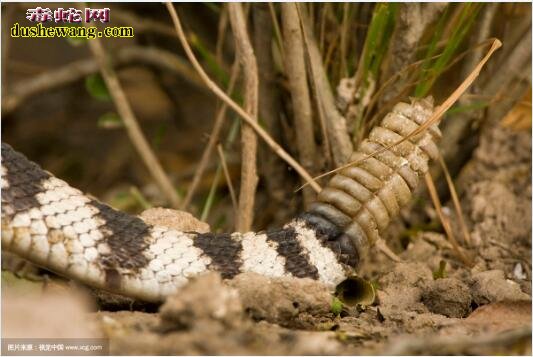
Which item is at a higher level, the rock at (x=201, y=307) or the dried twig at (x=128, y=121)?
the dried twig at (x=128, y=121)

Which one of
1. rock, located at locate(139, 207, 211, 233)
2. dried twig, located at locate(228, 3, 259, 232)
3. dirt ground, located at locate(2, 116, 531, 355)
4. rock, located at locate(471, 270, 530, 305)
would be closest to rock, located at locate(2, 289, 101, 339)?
dirt ground, located at locate(2, 116, 531, 355)

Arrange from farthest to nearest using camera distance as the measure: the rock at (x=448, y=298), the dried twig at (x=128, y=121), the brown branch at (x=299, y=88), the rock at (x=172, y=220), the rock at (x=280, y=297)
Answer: the dried twig at (x=128, y=121) → the brown branch at (x=299, y=88) → the rock at (x=172, y=220) → the rock at (x=448, y=298) → the rock at (x=280, y=297)

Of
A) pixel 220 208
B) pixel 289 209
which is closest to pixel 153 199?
pixel 220 208

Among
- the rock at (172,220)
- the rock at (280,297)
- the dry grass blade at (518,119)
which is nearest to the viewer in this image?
the rock at (280,297)

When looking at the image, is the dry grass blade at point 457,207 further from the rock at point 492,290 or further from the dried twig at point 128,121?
the dried twig at point 128,121

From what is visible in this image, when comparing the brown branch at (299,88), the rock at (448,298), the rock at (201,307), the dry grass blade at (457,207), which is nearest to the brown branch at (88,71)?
the brown branch at (299,88)

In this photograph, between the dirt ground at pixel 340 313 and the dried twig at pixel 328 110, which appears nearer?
the dirt ground at pixel 340 313

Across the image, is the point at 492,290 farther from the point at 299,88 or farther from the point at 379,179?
the point at 299,88
